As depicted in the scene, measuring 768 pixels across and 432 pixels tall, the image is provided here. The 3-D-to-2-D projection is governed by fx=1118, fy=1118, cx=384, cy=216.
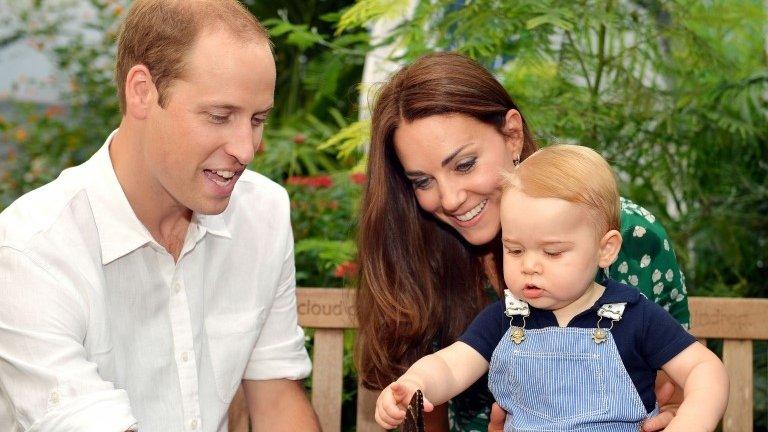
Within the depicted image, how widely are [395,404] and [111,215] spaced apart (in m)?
0.93

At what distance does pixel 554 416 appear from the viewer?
2.58 meters

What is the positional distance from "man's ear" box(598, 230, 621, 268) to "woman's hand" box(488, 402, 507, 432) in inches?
18.1

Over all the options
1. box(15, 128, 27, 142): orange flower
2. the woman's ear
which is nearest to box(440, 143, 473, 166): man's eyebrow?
the woman's ear

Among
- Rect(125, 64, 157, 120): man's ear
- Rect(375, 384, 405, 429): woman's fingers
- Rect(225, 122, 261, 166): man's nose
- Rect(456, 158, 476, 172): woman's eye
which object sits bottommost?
Rect(375, 384, 405, 429): woman's fingers

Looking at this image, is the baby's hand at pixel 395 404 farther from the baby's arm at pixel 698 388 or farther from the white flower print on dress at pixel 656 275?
the white flower print on dress at pixel 656 275

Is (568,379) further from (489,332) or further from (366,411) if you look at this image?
(366,411)

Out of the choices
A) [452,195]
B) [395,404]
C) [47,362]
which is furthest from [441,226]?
[47,362]

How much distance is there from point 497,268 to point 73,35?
5.09m

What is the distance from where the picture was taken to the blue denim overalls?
8.34 feet

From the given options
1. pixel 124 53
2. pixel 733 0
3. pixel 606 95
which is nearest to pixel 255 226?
pixel 124 53

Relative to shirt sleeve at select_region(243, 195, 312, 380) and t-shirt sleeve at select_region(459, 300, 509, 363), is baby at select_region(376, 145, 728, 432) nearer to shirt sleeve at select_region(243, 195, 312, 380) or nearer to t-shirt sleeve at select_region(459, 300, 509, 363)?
t-shirt sleeve at select_region(459, 300, 509, 363)

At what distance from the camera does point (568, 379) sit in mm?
2570

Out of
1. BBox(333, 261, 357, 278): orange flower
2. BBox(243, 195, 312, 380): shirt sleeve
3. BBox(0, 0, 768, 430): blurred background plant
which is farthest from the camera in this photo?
BBox(0, 0, 768, 430): blurred background plant

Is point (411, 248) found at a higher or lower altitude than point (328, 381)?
higher
